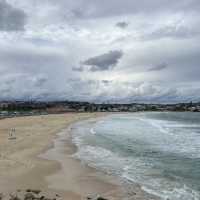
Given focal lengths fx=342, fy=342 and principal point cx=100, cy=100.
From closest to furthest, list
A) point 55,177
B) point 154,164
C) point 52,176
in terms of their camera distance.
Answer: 1. point 55,177
2. point 52,176
3. point 154,164

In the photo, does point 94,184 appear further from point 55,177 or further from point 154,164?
point 154,164

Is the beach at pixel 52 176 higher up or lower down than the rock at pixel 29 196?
lower down

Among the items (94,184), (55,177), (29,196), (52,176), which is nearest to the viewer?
(29,196)

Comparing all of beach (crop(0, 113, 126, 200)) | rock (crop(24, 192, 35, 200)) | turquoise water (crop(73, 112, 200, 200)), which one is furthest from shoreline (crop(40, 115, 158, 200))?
rock (crop(24, 192, 35, 200))

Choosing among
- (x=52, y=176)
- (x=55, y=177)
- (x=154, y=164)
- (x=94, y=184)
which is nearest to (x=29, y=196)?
(x=94, y=184)

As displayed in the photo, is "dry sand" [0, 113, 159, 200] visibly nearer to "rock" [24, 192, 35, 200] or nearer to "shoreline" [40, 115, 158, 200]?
"shoreline" [40, 115, 158, 200]

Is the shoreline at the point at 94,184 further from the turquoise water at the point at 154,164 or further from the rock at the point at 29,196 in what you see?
the rock at the point at 29,196

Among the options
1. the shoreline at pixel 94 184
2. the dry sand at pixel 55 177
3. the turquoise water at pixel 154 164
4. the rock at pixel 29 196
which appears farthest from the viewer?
the turquoise water at pixel 154 164

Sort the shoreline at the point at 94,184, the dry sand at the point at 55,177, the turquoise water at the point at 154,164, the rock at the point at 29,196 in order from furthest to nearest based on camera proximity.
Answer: the turquoise water at the point at 154,164 → the dry sand at the point at 55,177 → the shoreline at the point at 94,184 → the rock at the point at 29,196

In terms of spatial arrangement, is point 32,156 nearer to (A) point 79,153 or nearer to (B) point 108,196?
(A) point 79,153

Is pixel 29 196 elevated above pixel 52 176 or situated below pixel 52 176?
above

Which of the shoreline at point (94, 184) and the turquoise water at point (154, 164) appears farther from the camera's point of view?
the turquoise water at point (154, 164)

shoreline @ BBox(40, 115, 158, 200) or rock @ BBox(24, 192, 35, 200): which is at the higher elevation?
rock @ BBox(24, 192, 35, 200)

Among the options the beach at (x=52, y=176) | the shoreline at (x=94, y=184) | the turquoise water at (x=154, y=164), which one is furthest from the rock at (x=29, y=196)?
the turquoise water at (x=154, y=164)
